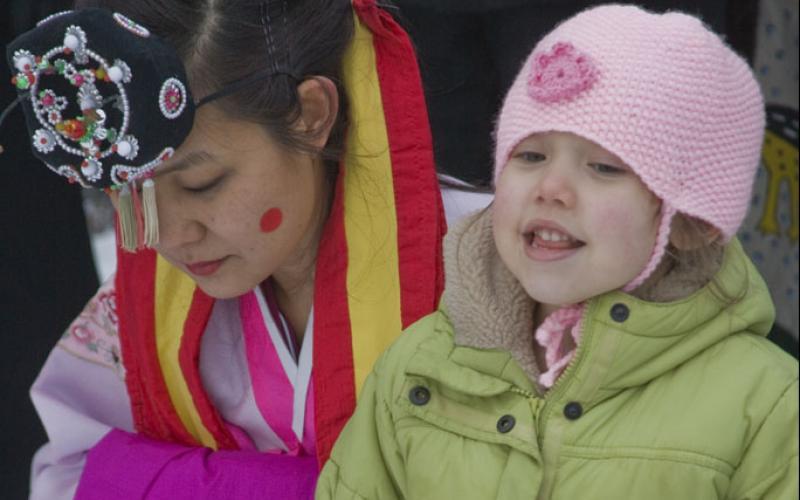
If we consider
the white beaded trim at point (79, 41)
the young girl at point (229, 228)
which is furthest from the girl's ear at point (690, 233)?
the white beaded trim at point (79, 41)

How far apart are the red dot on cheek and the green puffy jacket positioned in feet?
1.12

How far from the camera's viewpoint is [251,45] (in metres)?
1.90

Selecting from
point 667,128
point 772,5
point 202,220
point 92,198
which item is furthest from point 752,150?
point 92,198

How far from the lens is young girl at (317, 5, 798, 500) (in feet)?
4.99

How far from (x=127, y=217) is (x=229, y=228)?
13 cm

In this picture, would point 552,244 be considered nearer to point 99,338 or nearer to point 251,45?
point 251,45

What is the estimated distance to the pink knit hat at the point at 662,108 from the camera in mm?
A: 1520

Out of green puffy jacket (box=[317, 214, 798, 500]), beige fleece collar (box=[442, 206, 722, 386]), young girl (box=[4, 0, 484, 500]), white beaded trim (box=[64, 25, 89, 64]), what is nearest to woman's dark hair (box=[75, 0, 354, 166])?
young girl (box=[4, 0, 484, 500])

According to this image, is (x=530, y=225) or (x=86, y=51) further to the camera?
(x=86, y=51)

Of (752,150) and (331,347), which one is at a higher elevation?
(752,150)

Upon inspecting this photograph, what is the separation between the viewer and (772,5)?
283cm

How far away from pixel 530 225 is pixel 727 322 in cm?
24

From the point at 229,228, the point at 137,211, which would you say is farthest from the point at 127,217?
the point at 229,228

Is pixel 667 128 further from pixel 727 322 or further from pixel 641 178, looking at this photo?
pixel 727 322
